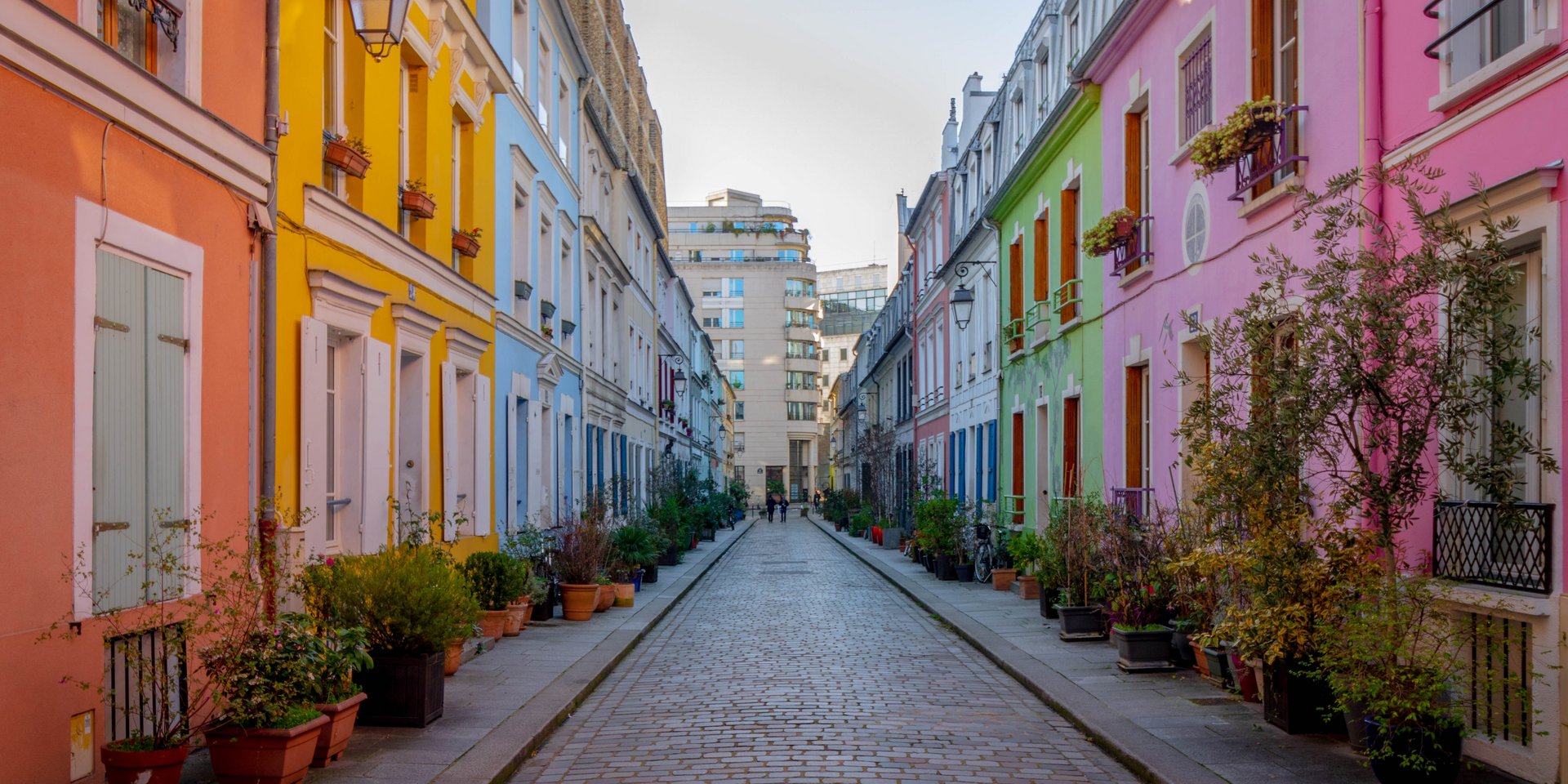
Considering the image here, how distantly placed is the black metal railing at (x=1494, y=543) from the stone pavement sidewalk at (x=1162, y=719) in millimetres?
→ 1071

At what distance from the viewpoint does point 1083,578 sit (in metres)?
13.6

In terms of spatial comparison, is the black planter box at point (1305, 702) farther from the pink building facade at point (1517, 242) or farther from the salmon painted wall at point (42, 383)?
the salmon painted wall at point (42, 383)

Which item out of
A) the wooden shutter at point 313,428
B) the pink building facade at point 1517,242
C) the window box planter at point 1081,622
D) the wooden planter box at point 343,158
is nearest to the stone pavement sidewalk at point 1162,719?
the window box planter at point 1081,622

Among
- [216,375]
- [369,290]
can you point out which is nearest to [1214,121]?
[369,290]

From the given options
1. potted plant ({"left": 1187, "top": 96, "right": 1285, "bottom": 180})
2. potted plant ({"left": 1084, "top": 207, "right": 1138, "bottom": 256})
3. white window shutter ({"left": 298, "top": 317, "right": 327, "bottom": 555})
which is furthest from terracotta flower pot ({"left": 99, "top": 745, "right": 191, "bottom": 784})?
potted plant ({"left": 1084, "top": 207, "right": 1138, "bottom": 256})

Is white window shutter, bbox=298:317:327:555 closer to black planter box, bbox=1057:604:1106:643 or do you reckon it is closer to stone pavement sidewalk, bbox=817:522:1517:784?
stone pavement sidewalk, bbox=817:522:1517:784

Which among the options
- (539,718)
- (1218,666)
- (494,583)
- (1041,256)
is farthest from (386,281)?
(1041,256)

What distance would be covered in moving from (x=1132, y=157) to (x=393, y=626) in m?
10.3

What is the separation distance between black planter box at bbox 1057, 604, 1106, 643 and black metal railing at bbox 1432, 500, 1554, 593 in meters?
5.78

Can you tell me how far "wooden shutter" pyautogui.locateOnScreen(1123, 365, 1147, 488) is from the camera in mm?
15195

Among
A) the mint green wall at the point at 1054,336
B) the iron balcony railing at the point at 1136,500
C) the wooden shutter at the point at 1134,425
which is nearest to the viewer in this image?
the iron balcony railing at the point at 1136,500

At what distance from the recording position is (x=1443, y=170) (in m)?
7.55

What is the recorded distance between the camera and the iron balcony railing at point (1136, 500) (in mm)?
14438

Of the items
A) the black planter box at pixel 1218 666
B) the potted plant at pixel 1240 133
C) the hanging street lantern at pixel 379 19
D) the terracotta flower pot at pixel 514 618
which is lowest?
the terracotta flower pot at pixel 514 618
